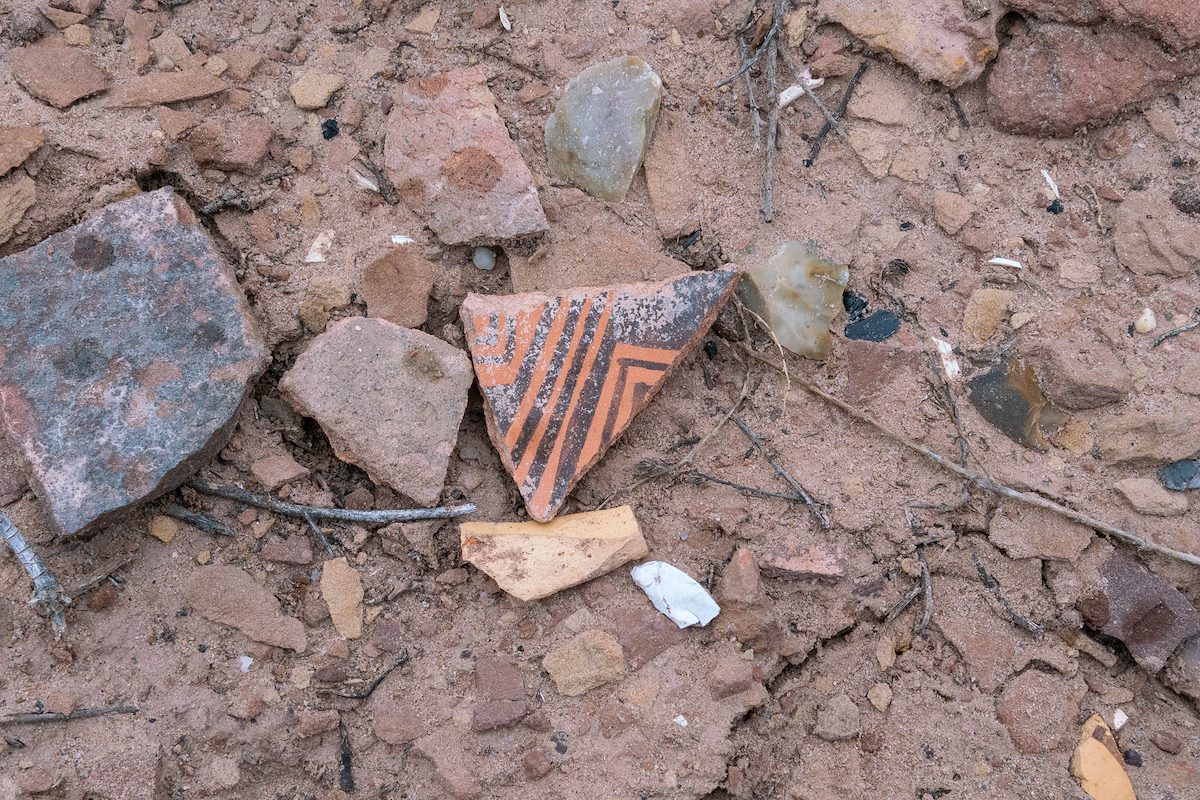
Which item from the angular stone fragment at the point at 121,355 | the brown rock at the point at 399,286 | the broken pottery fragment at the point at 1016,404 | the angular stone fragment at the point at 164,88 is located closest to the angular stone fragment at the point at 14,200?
the angular stone fragment at the point at 121,355

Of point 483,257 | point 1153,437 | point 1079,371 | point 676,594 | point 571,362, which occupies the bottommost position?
point 676,594

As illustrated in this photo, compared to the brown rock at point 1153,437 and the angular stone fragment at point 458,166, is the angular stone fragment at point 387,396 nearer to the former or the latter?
the angular stone fragment at point 458,166

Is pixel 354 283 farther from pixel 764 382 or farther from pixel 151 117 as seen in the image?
pixel 764 382

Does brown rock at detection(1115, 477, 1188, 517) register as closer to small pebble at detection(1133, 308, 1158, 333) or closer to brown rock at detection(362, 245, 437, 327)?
small pebble at detection(1133, 308, 1158, 333)

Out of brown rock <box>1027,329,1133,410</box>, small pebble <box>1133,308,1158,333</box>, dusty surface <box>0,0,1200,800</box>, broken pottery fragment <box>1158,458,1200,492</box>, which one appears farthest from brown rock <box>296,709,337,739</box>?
small pebble <box>1133,308,1158,333</box>

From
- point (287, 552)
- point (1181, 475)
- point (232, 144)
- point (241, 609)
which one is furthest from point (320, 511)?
point (1181, 475)

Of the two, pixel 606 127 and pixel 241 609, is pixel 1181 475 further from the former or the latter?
pixel 241 609

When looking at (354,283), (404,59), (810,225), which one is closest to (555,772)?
(354,283)
